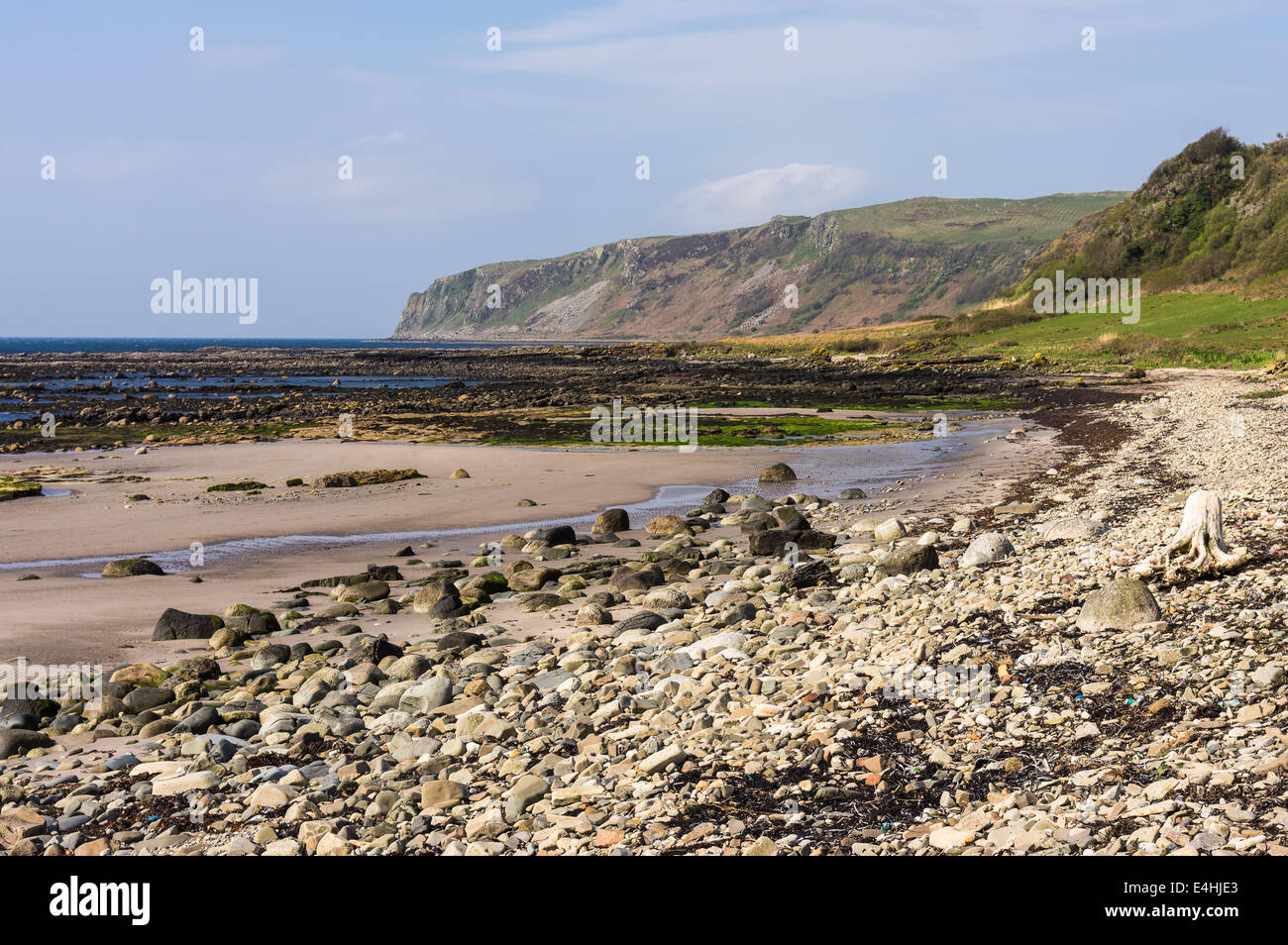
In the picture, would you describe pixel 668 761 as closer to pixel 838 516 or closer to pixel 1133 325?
pixel 838 516

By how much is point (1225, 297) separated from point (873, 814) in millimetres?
72000

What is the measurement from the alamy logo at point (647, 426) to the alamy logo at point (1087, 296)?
39.4m

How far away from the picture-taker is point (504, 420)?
45.8m

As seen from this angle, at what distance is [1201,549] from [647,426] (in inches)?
1333

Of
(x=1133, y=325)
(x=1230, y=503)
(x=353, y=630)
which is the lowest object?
(x=353, y=630)

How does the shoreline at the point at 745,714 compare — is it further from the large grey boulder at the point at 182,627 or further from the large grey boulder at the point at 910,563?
the large grey boulder at the point at 182,627

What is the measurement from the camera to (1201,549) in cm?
958

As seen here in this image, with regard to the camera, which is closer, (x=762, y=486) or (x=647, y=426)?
(x=762, y=486)

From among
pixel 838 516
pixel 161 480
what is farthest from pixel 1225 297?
pixel 161 480

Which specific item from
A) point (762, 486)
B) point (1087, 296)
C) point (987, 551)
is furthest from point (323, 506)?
point (1087, 296)

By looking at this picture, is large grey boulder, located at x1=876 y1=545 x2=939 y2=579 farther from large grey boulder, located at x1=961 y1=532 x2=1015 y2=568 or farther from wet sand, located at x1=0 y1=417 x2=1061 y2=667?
wet sand, located at x1=0 y1=417 x2=1061 y2=667
